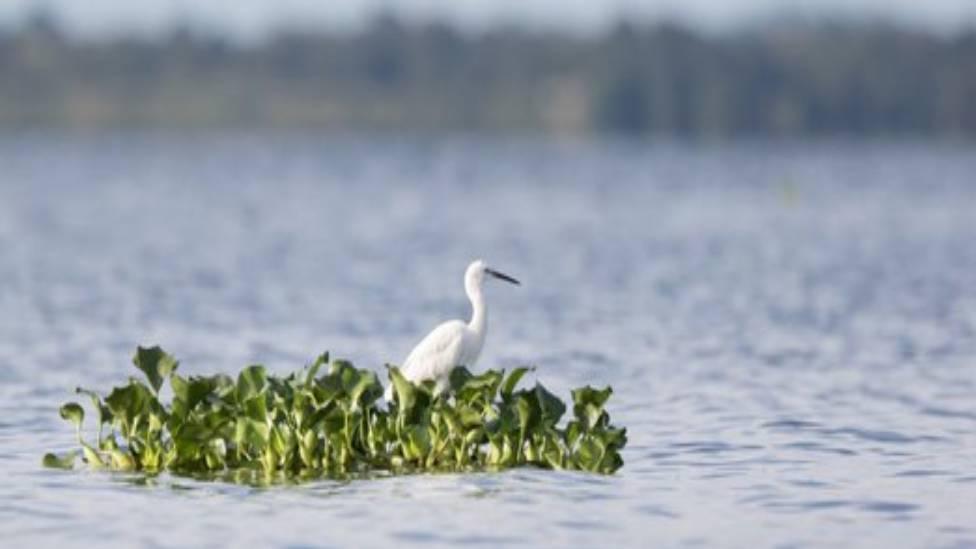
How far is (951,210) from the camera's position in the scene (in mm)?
86312

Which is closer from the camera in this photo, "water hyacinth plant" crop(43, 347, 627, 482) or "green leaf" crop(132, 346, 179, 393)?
"water hyacinth plant" crop(43, 347, 627, 482)

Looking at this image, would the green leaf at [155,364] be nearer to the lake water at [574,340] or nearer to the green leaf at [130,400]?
the green leaf at [130,400]

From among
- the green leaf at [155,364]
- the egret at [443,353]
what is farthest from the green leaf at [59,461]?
the egret at [443,353]

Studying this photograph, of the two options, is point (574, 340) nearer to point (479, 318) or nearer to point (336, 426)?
point (479, 318)

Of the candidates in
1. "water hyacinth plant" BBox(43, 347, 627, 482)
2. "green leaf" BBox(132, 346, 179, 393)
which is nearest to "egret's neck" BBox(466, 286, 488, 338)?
"water hyacinth plant" BBox(43, 347, 627, 482)

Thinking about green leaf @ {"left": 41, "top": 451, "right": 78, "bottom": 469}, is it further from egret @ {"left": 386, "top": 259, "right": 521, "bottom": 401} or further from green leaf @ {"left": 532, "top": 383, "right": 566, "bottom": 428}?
green leaf @ {"left": 532, "top": 383, "right": 566, "bottom": 428}

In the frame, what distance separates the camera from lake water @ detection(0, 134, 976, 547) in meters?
19.8

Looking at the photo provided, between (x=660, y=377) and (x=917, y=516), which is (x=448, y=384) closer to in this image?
(x=917, y=516)

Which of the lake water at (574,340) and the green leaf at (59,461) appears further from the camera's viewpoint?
the green leaf at (59,461)

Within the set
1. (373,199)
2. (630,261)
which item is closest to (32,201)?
(373,199)

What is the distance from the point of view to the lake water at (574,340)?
19781 millimetres

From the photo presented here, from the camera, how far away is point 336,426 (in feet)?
71.2

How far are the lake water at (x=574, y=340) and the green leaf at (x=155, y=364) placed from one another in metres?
1.00

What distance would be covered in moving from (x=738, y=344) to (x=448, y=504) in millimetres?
16557
